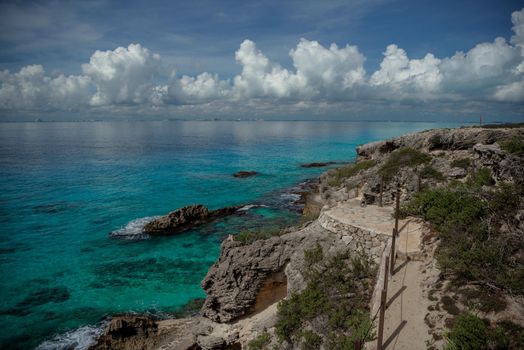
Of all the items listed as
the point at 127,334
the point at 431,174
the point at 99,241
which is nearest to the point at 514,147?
the point at 431,174

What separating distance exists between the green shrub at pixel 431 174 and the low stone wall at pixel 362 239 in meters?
10.9

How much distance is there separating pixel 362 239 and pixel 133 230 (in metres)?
25.6

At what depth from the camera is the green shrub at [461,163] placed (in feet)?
80.2

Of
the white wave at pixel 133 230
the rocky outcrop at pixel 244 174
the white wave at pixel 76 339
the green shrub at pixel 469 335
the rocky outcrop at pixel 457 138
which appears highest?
the rocky outcrop at pixel 457 138

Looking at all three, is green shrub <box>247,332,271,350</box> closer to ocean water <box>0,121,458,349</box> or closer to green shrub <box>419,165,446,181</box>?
ocean water <box>0,121,458,349</box>

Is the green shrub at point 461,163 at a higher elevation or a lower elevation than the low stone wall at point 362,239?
higher

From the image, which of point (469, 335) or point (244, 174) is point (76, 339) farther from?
point (244, 174)

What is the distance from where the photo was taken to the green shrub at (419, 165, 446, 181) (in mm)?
24094

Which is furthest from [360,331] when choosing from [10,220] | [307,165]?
[307,165]

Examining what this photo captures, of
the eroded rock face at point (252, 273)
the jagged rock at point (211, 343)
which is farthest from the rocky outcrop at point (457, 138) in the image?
the jagged rock at point (211, 343)

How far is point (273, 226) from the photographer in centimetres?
3266

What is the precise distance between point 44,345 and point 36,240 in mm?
17000

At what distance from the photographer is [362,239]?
16297 millimetres

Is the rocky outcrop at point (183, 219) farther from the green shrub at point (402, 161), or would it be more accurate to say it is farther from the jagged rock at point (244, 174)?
the jagged rock at point (244, 174)
